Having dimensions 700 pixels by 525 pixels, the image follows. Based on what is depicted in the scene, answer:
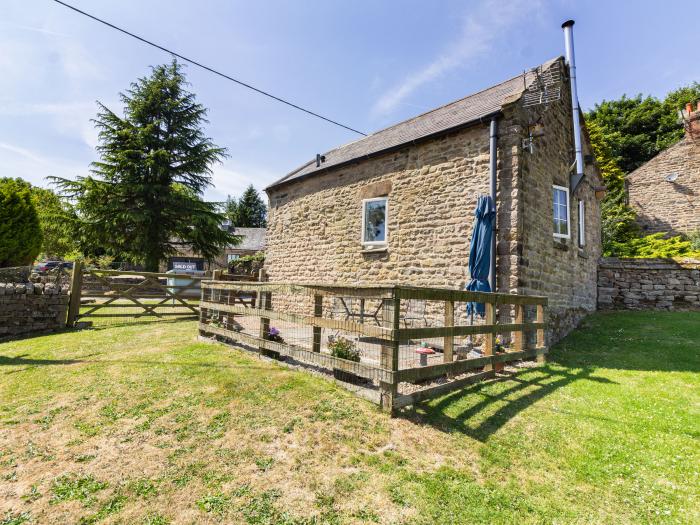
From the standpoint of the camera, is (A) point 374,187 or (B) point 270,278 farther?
(B) point 270,278

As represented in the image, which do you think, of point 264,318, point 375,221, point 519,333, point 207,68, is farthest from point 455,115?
point 264,318

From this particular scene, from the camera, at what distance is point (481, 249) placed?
698cm

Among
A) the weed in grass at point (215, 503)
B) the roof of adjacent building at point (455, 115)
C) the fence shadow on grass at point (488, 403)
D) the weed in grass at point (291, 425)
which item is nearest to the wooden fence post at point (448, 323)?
the fence shadow on grass at point (488, 403)

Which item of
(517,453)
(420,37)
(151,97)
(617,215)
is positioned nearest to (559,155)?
(420,37)

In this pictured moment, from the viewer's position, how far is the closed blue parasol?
6961 millimetres

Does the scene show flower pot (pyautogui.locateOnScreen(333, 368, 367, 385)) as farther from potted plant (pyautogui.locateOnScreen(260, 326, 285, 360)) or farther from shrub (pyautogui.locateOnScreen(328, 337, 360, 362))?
potted plant (pyautogui.locateOnScreen(260, 326, 285, 360))

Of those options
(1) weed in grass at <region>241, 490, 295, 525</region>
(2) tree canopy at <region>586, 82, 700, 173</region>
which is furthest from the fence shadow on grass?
(2) tree canopy at <region>586, 82, 700, 173</region>

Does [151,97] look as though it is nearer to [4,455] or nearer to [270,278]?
[270,278]

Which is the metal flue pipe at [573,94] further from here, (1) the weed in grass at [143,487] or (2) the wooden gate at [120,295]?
(2) the wooden gate at [120,295]

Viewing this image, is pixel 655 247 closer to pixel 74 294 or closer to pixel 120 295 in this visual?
pixel 120 295

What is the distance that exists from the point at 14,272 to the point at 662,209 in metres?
28.5

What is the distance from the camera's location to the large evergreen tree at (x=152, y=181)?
57.5 feet

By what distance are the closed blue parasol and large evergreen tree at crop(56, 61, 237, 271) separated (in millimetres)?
15361

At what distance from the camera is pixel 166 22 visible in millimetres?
7000
